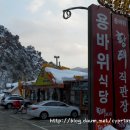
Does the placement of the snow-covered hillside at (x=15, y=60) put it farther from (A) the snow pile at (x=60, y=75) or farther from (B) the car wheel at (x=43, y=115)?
(B) the car wheel at (x=43, y=115)

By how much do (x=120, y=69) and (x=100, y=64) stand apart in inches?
29.0

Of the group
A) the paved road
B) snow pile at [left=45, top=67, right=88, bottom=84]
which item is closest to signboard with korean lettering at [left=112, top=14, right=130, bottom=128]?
the paved road

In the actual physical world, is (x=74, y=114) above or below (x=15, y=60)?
below

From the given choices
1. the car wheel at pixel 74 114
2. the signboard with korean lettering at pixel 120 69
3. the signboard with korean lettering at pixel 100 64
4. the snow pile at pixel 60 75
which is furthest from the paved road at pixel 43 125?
the signboard with korean lettering at pixel 100 64

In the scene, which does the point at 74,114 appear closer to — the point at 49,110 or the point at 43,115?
the point at 49,110

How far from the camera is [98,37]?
9539 mm

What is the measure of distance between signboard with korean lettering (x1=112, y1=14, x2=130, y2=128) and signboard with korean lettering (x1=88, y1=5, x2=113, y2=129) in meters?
0.25

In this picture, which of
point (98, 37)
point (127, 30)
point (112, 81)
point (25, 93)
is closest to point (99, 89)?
point (112, 81)

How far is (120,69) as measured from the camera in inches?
394

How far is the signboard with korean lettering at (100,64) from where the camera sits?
9359mm

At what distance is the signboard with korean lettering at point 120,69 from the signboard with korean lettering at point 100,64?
0.25 m

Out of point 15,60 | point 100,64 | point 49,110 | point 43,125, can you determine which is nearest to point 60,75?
point 49,110

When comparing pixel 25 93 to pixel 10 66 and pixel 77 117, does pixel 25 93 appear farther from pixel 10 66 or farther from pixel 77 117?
pixel 10 66

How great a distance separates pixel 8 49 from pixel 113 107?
162 m
